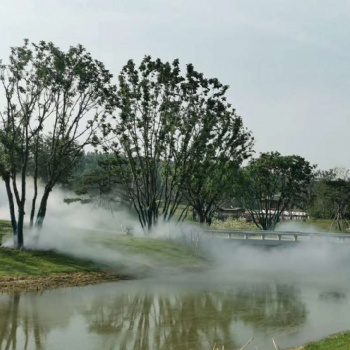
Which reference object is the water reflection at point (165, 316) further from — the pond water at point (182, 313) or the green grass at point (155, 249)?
the green grass at point (155, 249)

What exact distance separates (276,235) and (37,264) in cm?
2639

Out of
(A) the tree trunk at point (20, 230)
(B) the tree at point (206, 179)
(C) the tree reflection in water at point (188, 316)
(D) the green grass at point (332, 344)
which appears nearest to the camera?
(D) the green grass at point (332, 344)

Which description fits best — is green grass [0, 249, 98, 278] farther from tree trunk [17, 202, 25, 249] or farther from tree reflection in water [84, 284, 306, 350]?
tree reflection in water [84, 284, 306, 350]

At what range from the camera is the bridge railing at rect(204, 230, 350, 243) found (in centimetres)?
4750

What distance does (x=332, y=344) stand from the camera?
17234 millimetres

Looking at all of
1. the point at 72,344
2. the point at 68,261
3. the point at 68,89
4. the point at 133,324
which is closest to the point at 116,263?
the point at 68,261

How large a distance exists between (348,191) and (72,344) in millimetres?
67213

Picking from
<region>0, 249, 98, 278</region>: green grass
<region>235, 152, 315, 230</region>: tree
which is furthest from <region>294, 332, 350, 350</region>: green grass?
<region>235, 152, 315, 230</region>: tree

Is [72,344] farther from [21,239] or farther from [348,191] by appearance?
[348,191]

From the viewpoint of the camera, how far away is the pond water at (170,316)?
19.2 meters

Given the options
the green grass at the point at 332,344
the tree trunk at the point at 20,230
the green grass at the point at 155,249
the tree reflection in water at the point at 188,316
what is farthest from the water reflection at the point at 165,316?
the green grass at the point at 155,249

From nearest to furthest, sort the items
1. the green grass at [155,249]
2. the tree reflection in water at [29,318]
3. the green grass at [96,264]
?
the tree reflection in water at [29,318] → the green grass at [96,264] → the green grass at [155,249]

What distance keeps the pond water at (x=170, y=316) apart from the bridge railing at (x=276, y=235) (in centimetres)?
1398

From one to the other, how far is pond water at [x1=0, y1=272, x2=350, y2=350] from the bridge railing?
1398 centimetres
